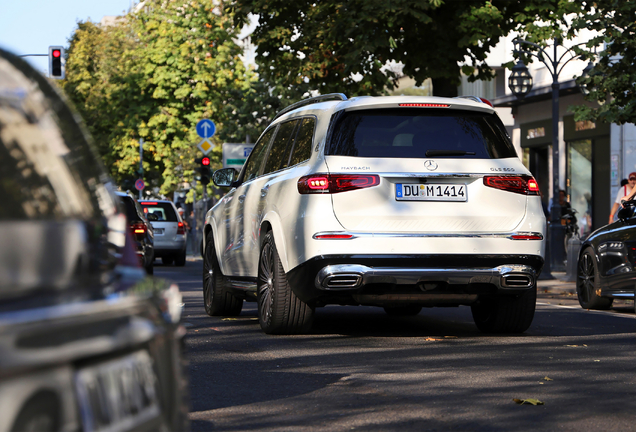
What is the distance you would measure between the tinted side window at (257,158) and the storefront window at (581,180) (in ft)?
71.7

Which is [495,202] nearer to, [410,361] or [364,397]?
[410,361]

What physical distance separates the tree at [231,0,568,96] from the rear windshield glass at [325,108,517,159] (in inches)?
445

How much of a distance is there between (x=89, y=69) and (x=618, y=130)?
41.6 meters

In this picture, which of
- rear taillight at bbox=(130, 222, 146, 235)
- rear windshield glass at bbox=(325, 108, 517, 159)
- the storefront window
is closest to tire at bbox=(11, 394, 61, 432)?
rear windshield glass at bbox=(325, 108, 517, 159)

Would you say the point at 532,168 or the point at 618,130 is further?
the point at 532,168

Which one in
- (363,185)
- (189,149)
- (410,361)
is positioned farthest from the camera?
(189,149)

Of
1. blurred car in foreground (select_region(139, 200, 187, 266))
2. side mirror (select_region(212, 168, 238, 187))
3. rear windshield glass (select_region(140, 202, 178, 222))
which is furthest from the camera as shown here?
rear windshield glass (select_region(140, 202, 178, 222))

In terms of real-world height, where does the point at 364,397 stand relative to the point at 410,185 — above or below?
below

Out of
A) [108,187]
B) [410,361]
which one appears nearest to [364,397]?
[410,361]

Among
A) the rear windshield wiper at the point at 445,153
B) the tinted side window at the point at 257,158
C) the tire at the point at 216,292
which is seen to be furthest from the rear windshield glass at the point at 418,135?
the tire at the point at 216,292

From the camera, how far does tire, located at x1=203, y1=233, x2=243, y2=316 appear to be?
10.6m

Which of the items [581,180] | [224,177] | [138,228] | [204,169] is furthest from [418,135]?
[581,180]

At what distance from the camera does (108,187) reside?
2.67 meters

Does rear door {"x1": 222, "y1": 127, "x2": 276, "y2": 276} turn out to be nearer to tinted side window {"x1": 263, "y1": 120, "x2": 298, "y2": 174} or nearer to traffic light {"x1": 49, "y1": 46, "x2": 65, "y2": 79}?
tinted side window {"x1": 263, "y1": 120, "x2": 298, "y2": 174}
